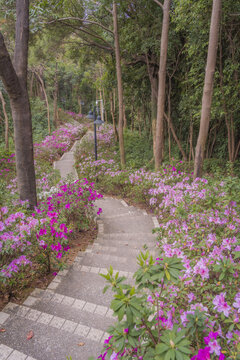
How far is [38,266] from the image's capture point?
3109 mm

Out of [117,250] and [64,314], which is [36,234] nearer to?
[64,314]

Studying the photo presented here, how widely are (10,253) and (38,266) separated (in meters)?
0.78

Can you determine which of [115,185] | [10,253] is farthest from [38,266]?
[115,185]

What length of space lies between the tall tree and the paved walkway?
1722mm

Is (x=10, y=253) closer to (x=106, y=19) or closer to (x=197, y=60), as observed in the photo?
(x=197, y=60)

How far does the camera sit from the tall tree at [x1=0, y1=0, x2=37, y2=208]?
11.2ft

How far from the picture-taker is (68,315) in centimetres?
235

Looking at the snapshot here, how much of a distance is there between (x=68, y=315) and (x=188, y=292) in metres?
1.32

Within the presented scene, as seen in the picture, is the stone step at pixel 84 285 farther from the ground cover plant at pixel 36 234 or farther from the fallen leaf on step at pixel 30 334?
the fallen leaf on step at pixel 30 334

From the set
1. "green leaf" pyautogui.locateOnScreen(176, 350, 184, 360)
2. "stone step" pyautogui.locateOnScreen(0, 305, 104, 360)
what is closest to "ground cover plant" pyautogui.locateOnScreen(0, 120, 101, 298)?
"stone step" pyautogui.locateOnScreen(0, 305, 104, 360)

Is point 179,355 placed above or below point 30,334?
above

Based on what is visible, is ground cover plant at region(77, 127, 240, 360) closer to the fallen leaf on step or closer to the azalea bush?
the azalea bush

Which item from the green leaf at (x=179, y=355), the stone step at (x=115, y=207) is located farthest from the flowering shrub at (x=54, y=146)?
the green leaf at (x=179, y=355)

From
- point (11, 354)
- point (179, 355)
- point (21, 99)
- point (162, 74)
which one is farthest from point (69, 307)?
point (162, 74)
